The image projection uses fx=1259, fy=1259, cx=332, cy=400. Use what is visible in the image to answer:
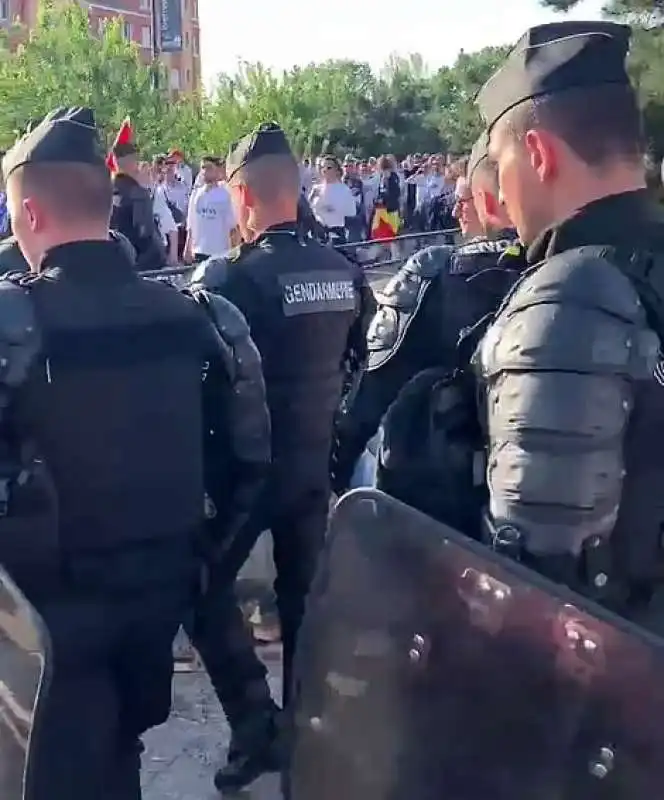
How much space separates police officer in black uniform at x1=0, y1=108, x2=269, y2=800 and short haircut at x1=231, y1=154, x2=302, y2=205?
1290mm

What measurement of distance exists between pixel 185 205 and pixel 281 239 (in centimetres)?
1560

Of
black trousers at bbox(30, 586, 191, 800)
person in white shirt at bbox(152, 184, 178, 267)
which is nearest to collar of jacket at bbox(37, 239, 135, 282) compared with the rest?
black trousers at bbox(30, 586, 191, 800)

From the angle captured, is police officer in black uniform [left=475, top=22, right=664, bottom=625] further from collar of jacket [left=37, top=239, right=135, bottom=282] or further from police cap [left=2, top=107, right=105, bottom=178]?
police cap [left=2, top=107, right=105, bottom=178]

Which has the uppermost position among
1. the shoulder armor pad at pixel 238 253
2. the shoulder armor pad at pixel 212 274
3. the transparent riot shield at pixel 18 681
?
the shoulder armor pad at pixel 238 253

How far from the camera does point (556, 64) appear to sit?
6.48ft

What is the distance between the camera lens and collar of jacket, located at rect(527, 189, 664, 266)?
1913 millimetres

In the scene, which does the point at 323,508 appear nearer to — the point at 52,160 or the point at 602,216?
the point at 52,160

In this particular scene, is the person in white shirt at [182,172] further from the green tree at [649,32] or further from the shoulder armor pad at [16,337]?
the shoulder armor pad at [16,337]

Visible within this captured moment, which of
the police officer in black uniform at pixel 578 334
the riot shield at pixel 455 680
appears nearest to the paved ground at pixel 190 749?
the riot shield at pixel 455 680

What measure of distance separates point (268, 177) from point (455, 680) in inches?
109

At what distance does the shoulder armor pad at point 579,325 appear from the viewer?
1.73 metres

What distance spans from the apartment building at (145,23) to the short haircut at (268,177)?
68334 millimetres

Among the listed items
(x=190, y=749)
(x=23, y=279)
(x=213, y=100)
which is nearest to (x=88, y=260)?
(x=23, y=279)

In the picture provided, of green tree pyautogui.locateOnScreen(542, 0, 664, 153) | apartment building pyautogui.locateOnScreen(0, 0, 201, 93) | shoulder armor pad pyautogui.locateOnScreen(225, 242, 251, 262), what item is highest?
apartment building pyautogui.locateOnScreen(0, 0, 201, 93)
